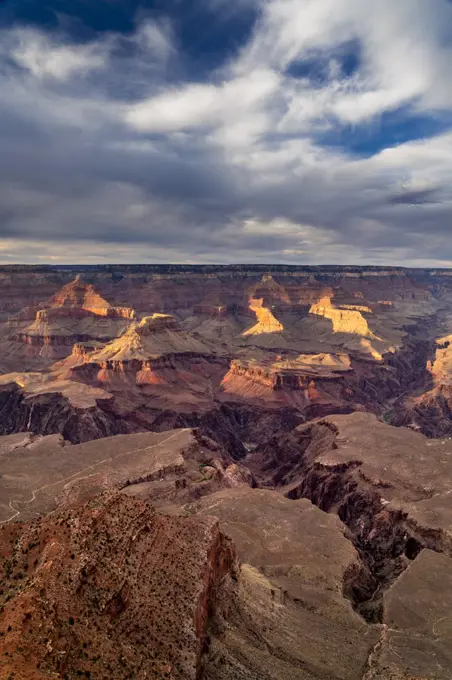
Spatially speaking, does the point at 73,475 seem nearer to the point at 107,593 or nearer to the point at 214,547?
the point at 214,547

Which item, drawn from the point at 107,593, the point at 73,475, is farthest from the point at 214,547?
the point at 73,475

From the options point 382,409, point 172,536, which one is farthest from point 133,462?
point 382,409

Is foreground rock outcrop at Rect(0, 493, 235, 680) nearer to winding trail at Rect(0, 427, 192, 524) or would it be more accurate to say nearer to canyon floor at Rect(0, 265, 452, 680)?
canyon floor at Rect(0, 265, 452, 680)

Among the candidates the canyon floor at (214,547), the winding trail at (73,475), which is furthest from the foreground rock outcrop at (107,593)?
the winding trail at (73,475)

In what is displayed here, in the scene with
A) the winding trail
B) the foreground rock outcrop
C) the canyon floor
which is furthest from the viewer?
the winding trail

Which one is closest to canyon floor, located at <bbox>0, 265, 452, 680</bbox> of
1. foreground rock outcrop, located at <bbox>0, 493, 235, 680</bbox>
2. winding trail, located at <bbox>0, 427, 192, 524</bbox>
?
foreground rock outcrop, located at <bbox>0, 493, 235, 680</bbox>

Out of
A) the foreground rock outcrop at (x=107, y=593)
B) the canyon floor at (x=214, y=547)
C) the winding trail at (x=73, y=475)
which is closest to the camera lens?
the foreground rock outcrop at (x=107, y=593)

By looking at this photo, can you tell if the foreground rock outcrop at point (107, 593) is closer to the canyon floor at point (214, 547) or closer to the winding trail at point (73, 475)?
the canyon floor at point (214, 547)

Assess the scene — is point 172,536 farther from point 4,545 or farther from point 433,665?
point 433,665

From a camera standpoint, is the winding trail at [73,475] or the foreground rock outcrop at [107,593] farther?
the winding trail at [73,475]

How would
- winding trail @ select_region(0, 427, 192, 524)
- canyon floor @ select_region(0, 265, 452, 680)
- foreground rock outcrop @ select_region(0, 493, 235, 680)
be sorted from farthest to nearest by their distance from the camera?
winding trail @ select_region(0, 427, 192, 524) < canyon floor @ select_region(0, 265, 452, 680) < foreground rock outcrop @ select_region(0, 493, 235, 680)

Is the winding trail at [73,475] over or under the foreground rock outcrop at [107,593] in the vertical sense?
under

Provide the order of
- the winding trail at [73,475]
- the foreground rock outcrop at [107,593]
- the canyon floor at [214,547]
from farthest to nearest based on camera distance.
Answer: the winding trail at [73,475], the canyon floor at [214,547], the foreground rock outcrop at [107,593]
